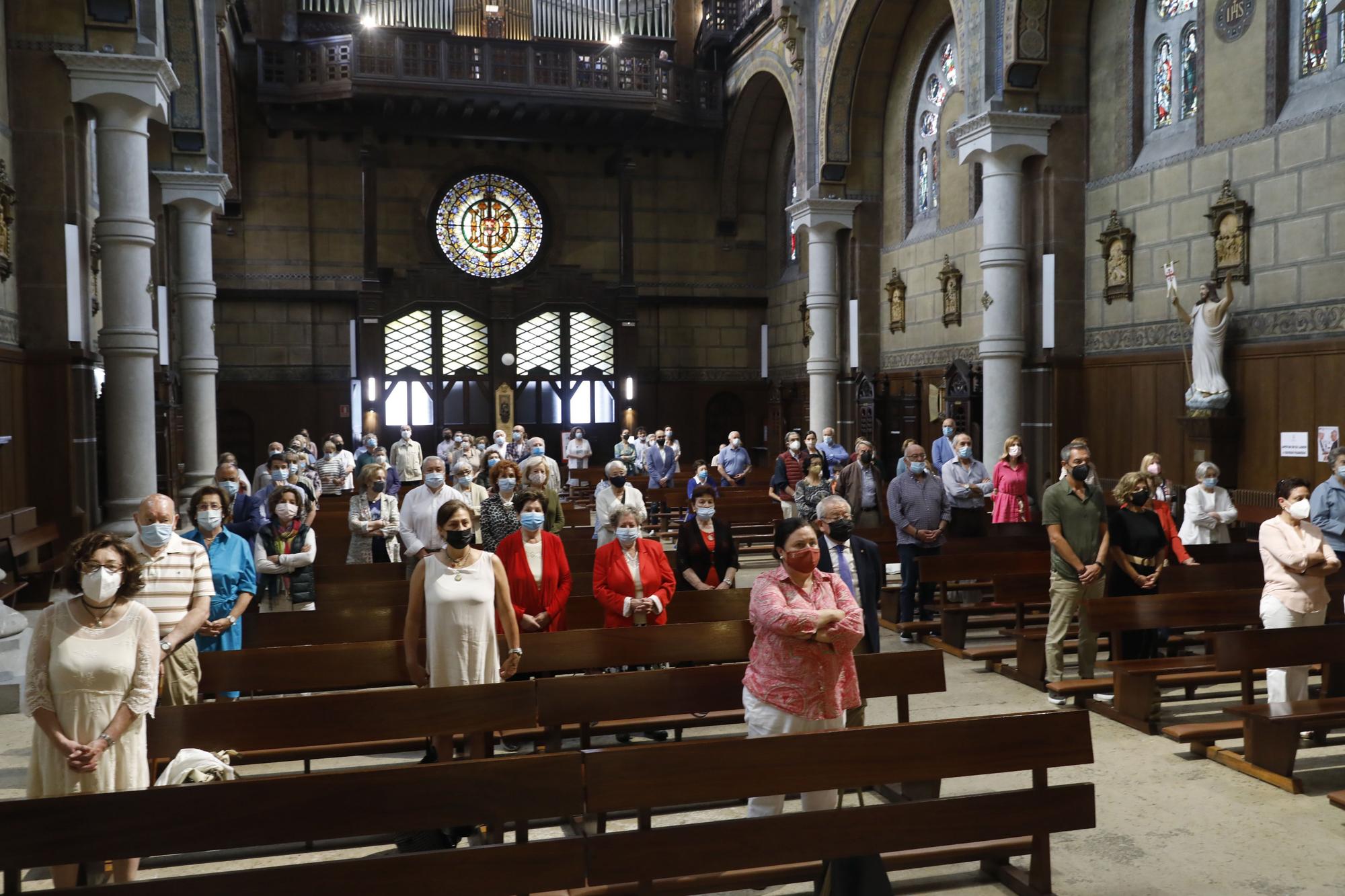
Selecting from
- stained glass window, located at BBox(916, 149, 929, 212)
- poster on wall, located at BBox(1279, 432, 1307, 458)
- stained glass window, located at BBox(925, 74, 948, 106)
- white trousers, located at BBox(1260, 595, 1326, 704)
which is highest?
stained glass window, located at BBox(925, 74, 948, 106)

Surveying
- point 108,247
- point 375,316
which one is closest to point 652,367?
point 375,316

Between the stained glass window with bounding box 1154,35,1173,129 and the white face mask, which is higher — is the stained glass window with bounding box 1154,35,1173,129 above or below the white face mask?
above

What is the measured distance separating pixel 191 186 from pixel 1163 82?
14.5 meters

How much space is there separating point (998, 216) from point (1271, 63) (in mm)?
3783

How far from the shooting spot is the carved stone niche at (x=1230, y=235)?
41.3ft

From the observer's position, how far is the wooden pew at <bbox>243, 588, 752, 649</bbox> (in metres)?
6.61

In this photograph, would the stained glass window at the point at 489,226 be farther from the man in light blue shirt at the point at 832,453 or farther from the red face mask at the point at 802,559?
the red face mask at the point at 802,559

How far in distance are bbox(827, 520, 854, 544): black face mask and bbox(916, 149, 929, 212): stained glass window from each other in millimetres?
15428

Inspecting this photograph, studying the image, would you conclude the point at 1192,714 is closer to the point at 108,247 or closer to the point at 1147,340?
the point at 1147,340

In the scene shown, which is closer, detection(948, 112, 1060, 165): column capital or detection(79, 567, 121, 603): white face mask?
detection(79, 567, 121, 603): white face mask

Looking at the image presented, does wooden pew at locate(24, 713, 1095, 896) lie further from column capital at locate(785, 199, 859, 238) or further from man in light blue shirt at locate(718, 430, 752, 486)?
column capital at locate(785, 199, 859, 238)

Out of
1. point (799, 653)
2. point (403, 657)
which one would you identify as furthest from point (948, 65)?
point (799, 653)

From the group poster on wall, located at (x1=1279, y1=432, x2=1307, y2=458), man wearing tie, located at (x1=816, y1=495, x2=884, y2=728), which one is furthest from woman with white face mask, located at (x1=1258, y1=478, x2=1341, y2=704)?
poster on wall, located at (x1=1279, y1=432, x2=1307, y2=458)

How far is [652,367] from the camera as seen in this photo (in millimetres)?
28328
